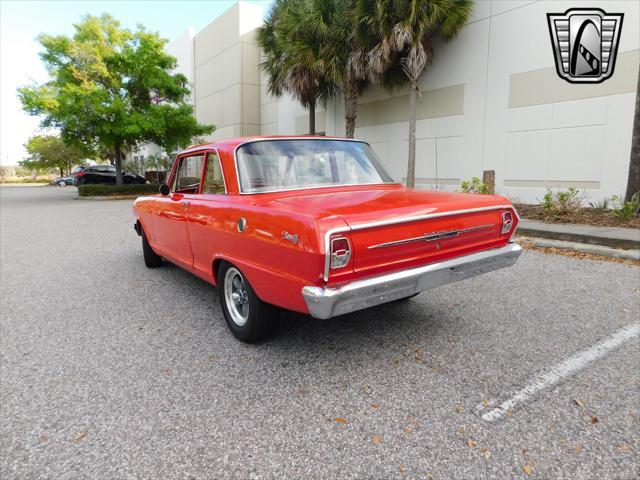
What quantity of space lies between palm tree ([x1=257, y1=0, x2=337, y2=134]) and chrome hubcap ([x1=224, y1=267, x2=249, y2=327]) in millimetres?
12467

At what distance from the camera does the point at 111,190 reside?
21.5 m

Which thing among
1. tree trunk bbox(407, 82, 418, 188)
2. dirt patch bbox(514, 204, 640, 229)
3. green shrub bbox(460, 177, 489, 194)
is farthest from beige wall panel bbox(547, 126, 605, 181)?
tree trunk bbox(407, 82, 418, 188)

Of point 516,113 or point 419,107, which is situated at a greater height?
point 419,107

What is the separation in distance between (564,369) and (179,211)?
3566mm

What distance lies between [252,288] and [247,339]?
19.0 inches

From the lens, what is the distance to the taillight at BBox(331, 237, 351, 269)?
246cm

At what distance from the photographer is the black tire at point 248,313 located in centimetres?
310

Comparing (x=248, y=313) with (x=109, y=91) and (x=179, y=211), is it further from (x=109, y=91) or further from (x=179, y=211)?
(x=109, y=91)

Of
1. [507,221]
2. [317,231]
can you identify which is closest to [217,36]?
[507,221]

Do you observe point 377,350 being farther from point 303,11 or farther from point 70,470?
point 303,11

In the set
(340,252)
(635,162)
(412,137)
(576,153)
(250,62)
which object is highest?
(250,62)

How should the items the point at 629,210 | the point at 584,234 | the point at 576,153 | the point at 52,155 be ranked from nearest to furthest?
the point at 584,234, the point at 629,210, the point at 576,153, the point at 52,155

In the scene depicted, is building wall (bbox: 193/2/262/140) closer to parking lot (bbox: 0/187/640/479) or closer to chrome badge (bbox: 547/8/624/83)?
chrome badge (bbox: 547/8/624/83)

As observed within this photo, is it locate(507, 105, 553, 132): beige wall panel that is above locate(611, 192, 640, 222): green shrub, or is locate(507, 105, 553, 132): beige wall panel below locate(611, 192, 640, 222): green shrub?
above
